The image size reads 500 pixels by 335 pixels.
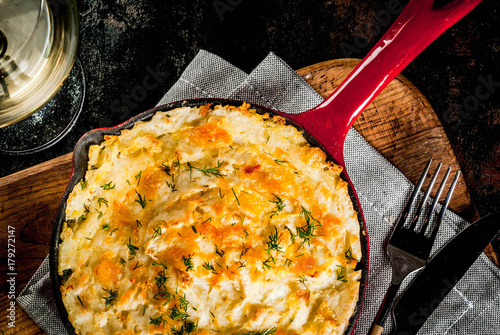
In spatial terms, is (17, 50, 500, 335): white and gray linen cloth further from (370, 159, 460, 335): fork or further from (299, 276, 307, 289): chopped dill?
(299, 276, 307, 289): chopped dill

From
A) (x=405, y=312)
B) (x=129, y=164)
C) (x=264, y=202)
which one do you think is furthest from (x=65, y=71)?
(x=405, y=312)

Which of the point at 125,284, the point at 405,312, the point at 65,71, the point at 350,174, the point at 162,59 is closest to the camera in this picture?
the point at 125,284

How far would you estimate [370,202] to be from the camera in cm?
279

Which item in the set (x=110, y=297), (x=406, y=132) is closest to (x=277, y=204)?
(x=110, y=297)

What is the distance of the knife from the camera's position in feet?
8.61

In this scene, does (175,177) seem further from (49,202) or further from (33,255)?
(33,255)

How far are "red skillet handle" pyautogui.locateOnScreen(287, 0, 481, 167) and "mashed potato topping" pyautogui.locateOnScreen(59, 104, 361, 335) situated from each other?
254mm

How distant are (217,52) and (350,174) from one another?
1510 millimetres

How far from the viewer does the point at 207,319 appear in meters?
2.17

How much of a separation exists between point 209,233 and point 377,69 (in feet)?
4.77

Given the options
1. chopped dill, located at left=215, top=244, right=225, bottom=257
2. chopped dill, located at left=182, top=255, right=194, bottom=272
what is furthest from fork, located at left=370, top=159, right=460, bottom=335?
chopped dill, located at left=182, top=255, right=194, bottom=272

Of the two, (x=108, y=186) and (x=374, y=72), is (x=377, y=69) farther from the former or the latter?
(x=108, y=186)

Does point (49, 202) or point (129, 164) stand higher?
point (129, 164)

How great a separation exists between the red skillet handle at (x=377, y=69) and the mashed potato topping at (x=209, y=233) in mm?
254
